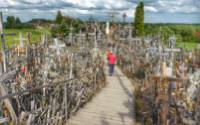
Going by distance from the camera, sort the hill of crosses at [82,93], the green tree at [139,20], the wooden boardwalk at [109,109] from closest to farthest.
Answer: the hill of crosses at [82,93]
the wooden boardwalk at [109,109]
the green tree at [139,20]

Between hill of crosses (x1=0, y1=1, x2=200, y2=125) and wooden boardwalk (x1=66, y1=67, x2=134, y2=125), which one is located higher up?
hill of crosses (x1=0, y1=1, x2=200, y2=125)

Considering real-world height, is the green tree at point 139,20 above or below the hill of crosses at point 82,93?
above

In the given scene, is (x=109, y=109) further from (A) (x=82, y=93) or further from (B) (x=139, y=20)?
(B) (x=139, y=20)

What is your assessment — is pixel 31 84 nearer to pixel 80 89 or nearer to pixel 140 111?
pixel 80 89

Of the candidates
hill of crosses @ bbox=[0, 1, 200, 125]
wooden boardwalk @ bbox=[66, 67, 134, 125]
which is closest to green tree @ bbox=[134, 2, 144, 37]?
hill of crosses @ bbox=[0, 1, 200, 125]

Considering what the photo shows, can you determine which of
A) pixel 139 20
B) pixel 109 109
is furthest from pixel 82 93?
pixel 139 20

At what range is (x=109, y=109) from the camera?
860 centimetres

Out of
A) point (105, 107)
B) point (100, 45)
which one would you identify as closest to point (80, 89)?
point (105, 107)

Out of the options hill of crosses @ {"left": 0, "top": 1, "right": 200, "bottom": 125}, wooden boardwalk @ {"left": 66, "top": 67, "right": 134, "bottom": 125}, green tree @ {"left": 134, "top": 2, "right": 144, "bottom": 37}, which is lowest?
wooden boardwalk @ {"left": 66, "top": 67, "right": 134, "bottom": 125}

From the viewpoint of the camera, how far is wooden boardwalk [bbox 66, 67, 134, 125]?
24.8ft

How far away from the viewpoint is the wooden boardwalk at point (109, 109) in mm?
7547

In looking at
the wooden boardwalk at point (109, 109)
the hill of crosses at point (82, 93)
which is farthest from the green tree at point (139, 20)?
the wooden boardwalk at point (109, 109)

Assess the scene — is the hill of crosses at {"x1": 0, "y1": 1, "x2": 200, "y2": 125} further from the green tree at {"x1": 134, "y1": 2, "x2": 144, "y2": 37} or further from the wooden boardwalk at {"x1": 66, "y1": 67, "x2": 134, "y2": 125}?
the green tree at {"x1": 134, "y1": 2, "x2": 144, "y2": 37}

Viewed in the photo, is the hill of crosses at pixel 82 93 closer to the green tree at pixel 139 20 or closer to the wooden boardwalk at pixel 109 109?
the wooden boardwalk at pixel 109 109
